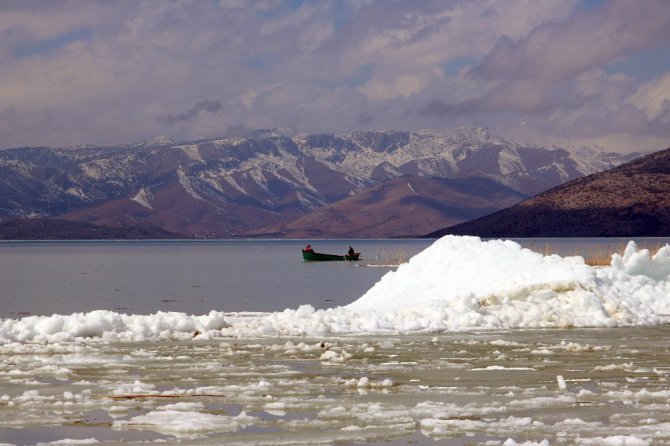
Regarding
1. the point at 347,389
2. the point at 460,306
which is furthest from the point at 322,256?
the point at 347,389

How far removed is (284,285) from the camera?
6625 cm

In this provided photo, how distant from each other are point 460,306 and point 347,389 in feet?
36.7

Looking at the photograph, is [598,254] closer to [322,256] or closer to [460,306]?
[322,256]

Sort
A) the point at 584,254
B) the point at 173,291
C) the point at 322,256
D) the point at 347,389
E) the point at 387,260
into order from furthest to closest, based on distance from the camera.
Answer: the point at 322,256
the point at 387,260
the point at 584,254
the point at 173,291
the point at 347,389

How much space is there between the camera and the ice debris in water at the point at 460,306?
76.4 feet

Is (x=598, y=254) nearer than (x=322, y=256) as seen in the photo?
Yes

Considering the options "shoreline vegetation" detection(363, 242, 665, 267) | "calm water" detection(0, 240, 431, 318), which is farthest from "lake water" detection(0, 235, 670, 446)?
"shoreline vegetation" detection(363, 242, 665, 267)

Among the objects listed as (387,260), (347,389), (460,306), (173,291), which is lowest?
(347,389)

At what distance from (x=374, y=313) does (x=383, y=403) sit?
12.0 m

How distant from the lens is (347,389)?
15.3m

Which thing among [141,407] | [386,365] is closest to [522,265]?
[386,365]

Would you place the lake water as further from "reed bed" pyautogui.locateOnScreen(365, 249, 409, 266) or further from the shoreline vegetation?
"reed bed" pyautogui.locateOnScreen(365, 249, 409, 266)

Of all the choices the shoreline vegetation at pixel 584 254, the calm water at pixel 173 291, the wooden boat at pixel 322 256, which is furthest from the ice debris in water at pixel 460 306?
the wooden boat at pixel 322 256

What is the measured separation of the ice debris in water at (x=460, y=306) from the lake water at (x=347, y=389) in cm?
93
